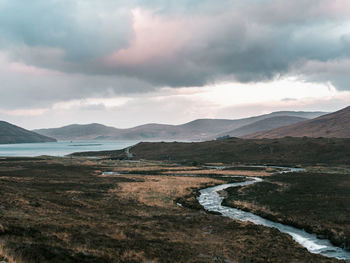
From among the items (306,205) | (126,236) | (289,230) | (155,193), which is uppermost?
(126,236)

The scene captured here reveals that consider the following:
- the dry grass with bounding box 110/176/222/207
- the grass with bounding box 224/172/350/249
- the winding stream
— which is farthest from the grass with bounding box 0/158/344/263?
the grass with bounding box 224/172/350/249

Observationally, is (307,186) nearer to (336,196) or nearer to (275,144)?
(336,196)

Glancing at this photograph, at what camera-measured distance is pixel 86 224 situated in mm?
29000

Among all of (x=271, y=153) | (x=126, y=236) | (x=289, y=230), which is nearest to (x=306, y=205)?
(x=289, y=230)

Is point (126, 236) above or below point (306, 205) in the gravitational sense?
above

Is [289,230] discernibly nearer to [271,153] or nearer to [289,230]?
[289,230]

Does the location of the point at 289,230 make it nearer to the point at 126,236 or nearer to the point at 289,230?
the point at 289,230

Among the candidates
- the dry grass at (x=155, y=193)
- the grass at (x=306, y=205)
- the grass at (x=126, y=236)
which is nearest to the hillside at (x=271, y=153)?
the grass at (x=306, y=205)

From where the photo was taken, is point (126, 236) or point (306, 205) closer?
point (126, 236)

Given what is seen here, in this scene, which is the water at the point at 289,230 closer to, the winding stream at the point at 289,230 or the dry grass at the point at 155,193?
the winding stream at the point at 289,230

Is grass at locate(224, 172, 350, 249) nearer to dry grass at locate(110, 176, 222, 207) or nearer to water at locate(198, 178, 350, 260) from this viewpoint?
water at locate(198, 178, 350, 260)

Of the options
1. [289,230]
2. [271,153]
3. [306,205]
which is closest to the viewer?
[289,230]

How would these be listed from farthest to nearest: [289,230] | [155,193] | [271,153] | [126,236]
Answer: [271,153] < [155,193] < [289,230] < [126,236]

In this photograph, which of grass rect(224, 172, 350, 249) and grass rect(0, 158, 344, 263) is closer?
grass rect(0, 158, 344, 263)
